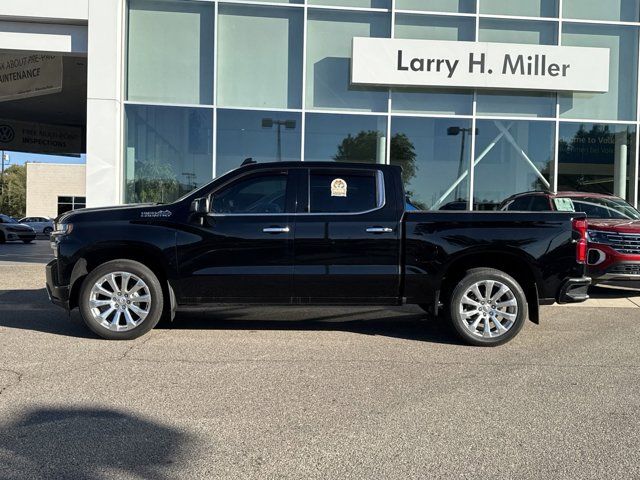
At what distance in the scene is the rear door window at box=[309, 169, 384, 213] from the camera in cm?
630

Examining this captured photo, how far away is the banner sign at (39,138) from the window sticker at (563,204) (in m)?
24.0

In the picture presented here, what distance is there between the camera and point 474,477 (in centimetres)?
325

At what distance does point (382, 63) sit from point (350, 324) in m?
7.12

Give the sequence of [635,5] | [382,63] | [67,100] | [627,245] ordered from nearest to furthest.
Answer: [627,245] → [382,63] → [635,5] → [67,100]

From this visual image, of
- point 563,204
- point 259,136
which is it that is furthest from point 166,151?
point 563,204

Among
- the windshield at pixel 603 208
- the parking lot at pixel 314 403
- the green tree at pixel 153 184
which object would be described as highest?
the green tree at pixel 153 184

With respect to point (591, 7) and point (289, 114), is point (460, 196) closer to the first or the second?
point (289, 114)

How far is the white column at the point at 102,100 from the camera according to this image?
11.9 metres

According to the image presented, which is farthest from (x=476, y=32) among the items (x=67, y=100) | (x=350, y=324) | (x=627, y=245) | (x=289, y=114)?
(x=67, y=100)

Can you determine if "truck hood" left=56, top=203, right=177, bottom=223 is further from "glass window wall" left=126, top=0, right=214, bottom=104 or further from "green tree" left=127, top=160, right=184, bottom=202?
"glass window wall" left=126, top=0, right=214, bottom=104

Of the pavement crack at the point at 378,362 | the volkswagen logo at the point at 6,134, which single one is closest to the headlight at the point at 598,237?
the pavement crack at the point at 378,362

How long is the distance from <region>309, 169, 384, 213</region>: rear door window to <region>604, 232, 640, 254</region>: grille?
4.57 meters

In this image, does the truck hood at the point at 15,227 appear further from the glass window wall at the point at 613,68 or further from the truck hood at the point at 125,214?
the glass window wall at the point at 613,68

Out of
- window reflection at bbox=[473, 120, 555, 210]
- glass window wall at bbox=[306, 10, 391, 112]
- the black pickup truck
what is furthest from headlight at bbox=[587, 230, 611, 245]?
glass window wall at bbox=[306, 10, 391, 112]
